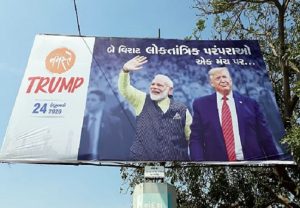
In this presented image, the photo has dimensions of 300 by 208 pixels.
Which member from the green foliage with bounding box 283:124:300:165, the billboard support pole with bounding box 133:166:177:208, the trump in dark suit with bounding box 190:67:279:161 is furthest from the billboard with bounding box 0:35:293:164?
the billboard support pole with bounding box 133:166:177:208

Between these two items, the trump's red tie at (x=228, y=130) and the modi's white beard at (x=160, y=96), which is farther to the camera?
the modi's white beard at (x=160, y=96)

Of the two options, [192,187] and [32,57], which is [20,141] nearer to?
[32,57]

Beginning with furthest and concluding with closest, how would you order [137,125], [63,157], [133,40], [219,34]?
[219,34]
[133,40]
[137,125]
[63,157]

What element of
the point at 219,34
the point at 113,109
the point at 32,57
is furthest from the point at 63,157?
the point at 219,34

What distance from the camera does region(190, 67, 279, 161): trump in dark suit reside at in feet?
20.4

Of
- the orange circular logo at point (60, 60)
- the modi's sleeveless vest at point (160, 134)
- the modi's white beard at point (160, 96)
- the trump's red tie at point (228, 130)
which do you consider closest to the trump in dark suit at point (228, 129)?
the trump's red tie at point (228, 130)

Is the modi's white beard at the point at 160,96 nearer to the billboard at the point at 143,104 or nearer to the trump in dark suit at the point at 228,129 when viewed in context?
the billboard at the point at 143,104

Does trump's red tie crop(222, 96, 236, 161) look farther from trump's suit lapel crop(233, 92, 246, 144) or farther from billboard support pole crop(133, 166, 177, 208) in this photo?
billboard support pole crop(133, 166, 177, 208)

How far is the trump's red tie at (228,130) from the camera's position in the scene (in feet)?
20.4

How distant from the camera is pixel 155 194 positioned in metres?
5.79

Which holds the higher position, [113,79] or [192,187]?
[113,79]

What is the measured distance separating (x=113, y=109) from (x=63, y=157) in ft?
3.99

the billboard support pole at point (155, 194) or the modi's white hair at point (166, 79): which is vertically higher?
the modi's white hair at point (166, 79)

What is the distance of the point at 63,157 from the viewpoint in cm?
608
